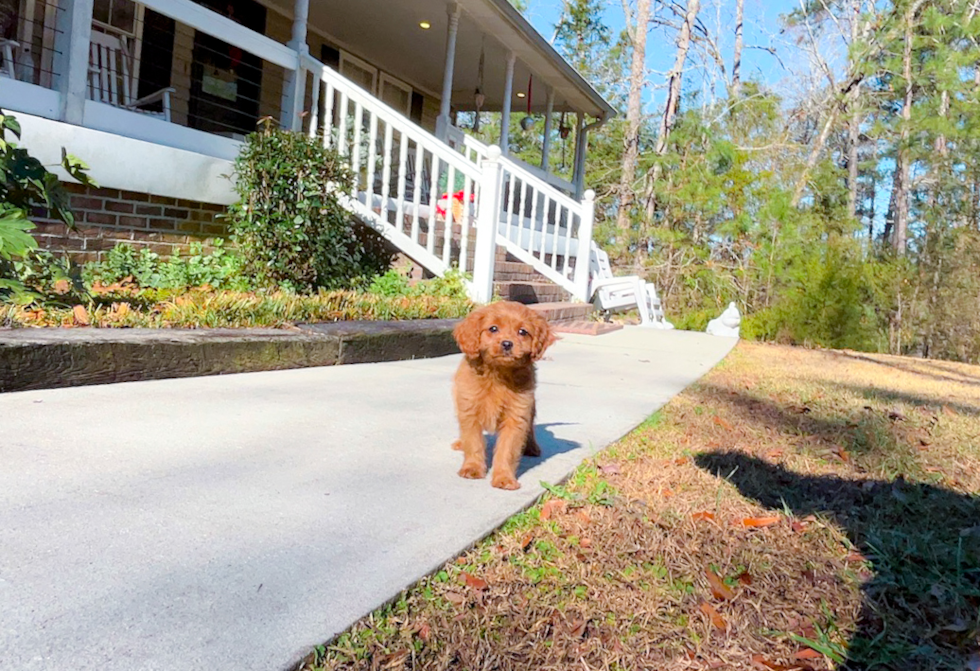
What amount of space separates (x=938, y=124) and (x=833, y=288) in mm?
7149

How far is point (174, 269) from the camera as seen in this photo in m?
6.42

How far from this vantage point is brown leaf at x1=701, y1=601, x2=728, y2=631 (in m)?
1.91

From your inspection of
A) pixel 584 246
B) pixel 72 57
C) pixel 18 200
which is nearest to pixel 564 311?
pixel 584 246

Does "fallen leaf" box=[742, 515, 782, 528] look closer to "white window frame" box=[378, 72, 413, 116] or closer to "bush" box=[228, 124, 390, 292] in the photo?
"bush" box=[228, 124, 390, 292]

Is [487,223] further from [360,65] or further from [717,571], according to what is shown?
[360,65]

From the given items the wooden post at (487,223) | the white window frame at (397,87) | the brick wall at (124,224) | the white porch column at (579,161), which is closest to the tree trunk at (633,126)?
the white porch column at (579,161)

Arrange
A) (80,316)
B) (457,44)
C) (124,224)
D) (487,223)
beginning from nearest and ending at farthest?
1. (80,316)
2. (124,224)
3. (487,223)
4. (457,44)

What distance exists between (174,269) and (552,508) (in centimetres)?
479

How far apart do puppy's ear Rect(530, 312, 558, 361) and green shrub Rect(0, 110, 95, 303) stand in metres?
2.68

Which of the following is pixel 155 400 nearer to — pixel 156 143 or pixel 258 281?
pixel 258 281

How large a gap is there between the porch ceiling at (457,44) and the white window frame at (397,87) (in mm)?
137

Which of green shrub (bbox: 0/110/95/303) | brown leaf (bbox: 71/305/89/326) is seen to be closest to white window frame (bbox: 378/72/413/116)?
green shrub (bbox: 0/110/95/303)

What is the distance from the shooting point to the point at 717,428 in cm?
430

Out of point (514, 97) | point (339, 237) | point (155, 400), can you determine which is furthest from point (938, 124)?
point (155, 400)
